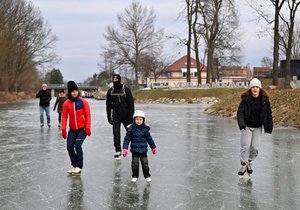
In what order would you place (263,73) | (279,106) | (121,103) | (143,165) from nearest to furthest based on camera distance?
(143,165) < (121,103) < (279,106) < (263,73)

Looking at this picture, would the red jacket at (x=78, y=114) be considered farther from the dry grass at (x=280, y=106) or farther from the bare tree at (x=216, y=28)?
the bare tree at (x=216, y=28)

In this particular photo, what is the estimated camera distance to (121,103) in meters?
8.60

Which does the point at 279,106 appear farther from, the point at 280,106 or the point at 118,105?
the point at 118,105

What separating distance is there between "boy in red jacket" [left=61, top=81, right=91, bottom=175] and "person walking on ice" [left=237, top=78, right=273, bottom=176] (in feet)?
8.84

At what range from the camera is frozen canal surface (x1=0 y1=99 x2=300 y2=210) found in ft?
18.0

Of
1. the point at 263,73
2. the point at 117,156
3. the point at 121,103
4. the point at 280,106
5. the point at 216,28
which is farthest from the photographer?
the point at 263,73

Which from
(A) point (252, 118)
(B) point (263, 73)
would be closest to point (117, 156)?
(A) point (252, 118)

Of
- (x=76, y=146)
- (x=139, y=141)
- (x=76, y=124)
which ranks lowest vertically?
(x=76, y=146)

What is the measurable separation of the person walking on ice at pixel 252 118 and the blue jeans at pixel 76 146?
2765 mm

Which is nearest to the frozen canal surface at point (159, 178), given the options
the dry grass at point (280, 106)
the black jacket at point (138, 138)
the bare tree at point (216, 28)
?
the black jacket at point (138, 138)


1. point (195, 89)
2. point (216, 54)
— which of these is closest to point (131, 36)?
point (216, 54)

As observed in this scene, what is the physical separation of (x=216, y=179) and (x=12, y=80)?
53977 mm

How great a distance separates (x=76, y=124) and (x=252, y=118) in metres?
3.04

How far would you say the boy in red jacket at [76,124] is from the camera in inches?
288
